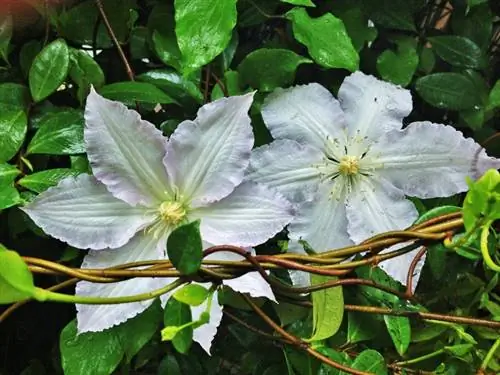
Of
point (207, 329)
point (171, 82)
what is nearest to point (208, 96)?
point (171, 82)

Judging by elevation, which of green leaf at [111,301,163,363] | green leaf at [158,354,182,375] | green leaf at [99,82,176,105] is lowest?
green leaf at [158,354,182,375]

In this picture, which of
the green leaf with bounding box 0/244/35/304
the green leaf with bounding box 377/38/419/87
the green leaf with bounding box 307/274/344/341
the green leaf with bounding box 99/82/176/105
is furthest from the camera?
the green leaf with bounding box 377/38/419/87

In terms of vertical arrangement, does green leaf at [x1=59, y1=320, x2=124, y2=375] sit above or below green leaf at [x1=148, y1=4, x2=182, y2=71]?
below

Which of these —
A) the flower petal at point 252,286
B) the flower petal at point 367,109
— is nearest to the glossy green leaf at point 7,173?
the flower petal at point 252,286

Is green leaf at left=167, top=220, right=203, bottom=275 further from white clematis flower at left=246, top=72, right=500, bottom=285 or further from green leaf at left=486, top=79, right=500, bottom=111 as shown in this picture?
green leaf at left=486, top=79, right=500, bottom=111

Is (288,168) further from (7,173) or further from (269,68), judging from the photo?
(7,173)

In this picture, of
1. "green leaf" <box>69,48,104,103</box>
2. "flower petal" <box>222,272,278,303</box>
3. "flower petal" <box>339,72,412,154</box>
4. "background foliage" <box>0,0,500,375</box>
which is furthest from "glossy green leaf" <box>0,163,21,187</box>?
"flower petal" <box>339,72,412,154</box>

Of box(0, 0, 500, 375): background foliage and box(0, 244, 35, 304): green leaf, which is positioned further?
box(0, 0, 500, 375): background foliage
